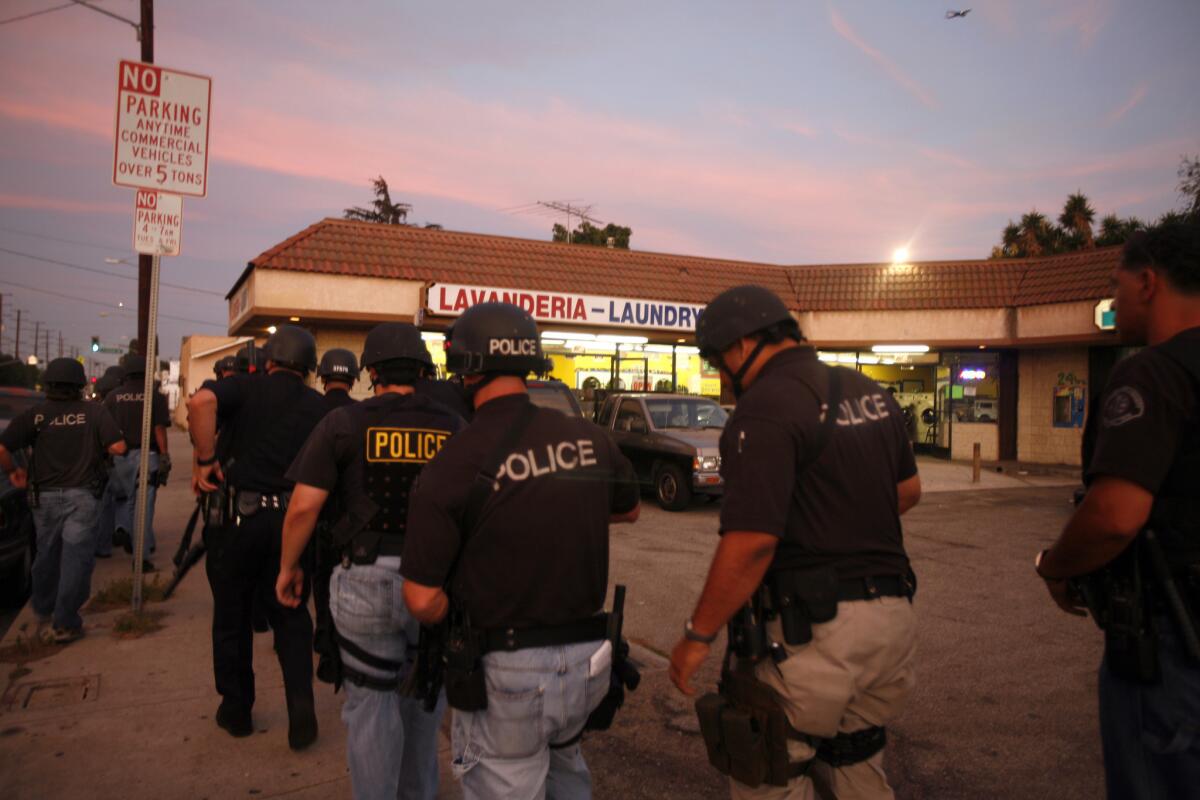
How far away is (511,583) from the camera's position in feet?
8.00

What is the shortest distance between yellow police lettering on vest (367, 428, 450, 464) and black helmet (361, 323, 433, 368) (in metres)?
0.37

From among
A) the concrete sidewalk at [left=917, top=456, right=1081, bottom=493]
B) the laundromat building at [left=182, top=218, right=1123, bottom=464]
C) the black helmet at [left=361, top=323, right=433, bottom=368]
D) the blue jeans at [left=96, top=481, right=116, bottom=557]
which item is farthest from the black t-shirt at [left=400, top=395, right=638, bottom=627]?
the laundromat building at [left=182, top=218, right=1123, bottom=464]

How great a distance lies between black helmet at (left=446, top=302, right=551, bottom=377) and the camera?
259 cm

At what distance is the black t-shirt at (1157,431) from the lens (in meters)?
2.22

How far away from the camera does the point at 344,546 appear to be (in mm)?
3400

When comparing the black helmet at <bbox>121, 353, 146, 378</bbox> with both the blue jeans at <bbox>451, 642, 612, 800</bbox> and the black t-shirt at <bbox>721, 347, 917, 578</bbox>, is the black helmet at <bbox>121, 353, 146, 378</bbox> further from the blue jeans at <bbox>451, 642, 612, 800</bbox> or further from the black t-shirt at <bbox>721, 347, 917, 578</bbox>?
the black t-shirt at <bbox>721, 347, 917, 578</bbox>

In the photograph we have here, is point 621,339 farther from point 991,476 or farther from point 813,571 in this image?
point 813,571

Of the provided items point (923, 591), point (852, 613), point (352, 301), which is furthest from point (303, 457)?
point (352, 301)

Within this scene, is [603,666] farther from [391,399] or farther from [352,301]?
[352,301]

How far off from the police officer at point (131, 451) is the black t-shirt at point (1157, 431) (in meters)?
8.84

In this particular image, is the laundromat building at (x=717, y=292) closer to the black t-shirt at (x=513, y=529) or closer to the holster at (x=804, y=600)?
the black t-shirt at (x=513, y=529)

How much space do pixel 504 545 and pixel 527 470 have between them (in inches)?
8.6

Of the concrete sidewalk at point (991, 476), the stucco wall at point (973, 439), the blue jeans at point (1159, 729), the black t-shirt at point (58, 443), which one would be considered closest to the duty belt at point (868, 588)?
the blue jeans at point (1159, 729)

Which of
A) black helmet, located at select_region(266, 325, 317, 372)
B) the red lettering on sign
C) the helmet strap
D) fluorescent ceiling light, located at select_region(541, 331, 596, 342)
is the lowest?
the helmet strap
